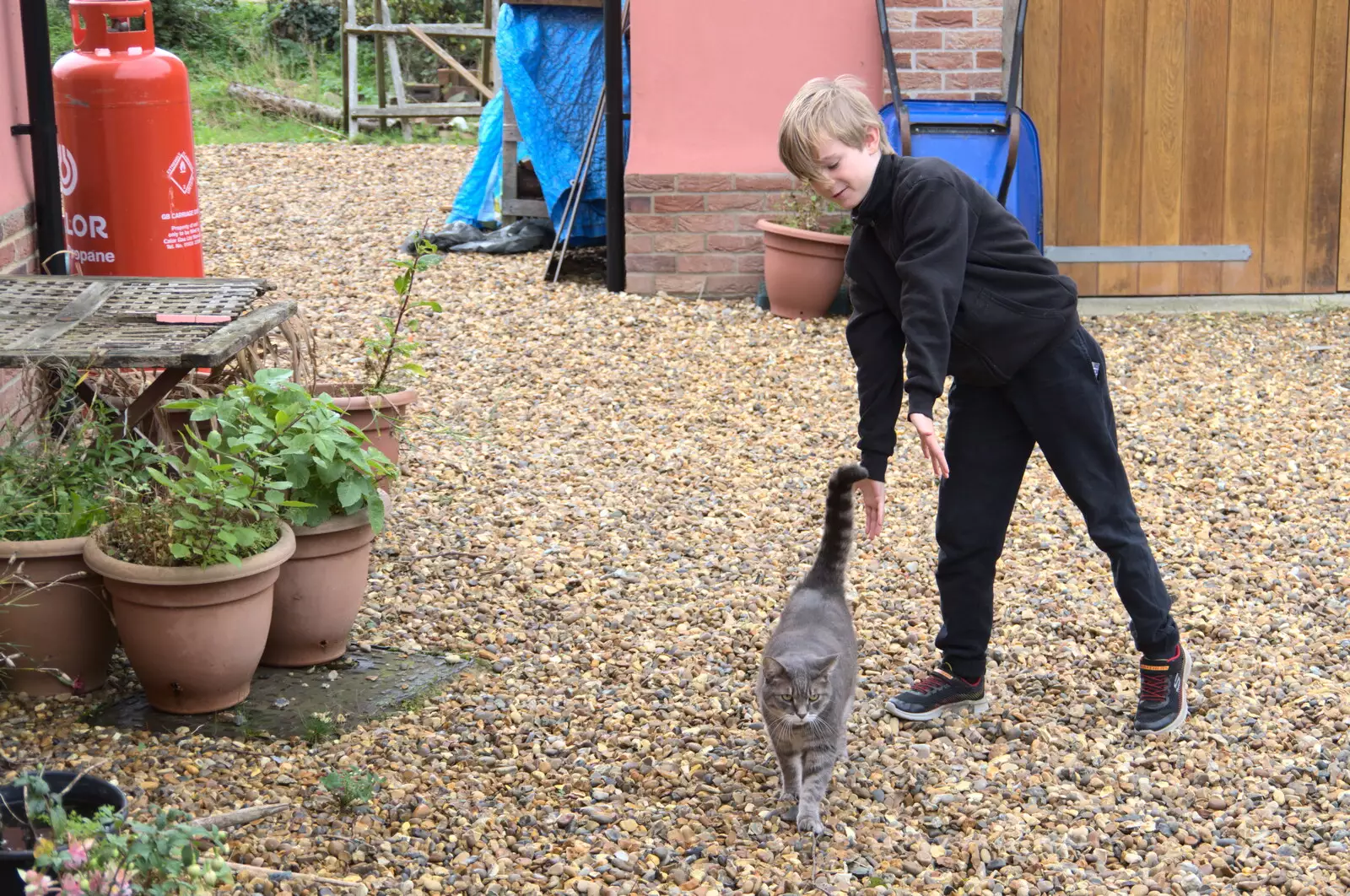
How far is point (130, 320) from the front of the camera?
139 inches

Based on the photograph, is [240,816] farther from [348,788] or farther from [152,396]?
[152,396]

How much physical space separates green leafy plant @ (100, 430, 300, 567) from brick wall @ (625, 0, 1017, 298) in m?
3.99

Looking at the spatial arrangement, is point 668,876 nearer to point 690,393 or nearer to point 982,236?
point 982,236

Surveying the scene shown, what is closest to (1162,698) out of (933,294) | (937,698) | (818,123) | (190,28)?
(937,698)

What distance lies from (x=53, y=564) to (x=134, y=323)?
683 mm

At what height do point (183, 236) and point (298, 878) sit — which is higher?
point (183, 236)

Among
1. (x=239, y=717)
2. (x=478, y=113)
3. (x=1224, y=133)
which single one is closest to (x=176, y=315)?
(x=239, y=717)

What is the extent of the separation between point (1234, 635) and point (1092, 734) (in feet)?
2.40

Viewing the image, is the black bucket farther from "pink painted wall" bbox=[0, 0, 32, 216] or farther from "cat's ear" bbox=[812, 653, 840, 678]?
"pink painted wall" bbox=[0, 0, 32, 216]

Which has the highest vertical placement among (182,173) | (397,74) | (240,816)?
(397,74)

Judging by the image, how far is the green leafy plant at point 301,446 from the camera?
3260 mm

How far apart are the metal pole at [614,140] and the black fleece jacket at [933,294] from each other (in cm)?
401

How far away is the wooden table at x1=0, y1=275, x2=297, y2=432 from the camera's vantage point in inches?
123

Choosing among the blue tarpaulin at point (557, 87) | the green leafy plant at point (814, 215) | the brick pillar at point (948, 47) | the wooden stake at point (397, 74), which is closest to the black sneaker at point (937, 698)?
the green leafy plant at point (814, 215)
